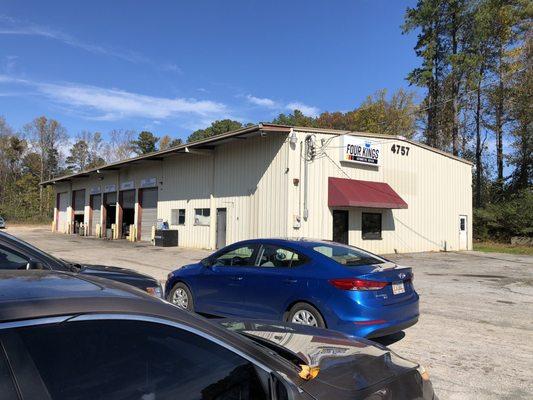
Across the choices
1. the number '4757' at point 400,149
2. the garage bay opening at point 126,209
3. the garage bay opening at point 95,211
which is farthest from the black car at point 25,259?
the garage bay opening at point 95,211

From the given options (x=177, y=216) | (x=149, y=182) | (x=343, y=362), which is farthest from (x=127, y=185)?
(x=343, y=362)

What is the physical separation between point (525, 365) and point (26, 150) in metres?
97.0

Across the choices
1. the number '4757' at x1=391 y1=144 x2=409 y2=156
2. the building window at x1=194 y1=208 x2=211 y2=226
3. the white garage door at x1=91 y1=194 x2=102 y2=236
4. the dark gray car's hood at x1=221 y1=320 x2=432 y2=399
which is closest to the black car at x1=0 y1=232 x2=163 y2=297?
the dark gray car's hood at x1=221 y1=320 x2=432 y2=399

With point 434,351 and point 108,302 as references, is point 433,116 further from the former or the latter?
point 108,302

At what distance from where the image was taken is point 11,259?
5578 millimetres

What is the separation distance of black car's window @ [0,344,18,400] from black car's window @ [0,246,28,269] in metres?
4.27

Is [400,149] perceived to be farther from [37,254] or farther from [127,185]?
[37,254]

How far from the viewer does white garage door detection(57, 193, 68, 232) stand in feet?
162

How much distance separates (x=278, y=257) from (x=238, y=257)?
33.6 inches

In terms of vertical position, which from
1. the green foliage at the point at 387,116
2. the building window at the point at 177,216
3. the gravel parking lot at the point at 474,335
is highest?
the green foliage at the point at 387,116

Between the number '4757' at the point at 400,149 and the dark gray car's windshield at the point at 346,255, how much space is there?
19.5 m

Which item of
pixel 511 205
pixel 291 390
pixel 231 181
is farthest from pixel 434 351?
pixel 511 205

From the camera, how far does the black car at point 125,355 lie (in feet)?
5.77

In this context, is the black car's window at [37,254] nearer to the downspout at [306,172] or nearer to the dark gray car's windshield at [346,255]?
the dark gray car's windshield at [346,255]
